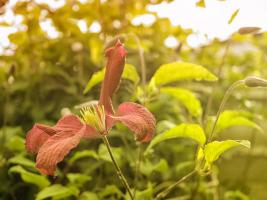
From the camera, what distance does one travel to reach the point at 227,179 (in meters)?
0.97

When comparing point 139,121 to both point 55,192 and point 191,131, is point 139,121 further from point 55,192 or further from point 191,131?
point 55,192

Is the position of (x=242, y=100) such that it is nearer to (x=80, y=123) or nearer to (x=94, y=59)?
(x=94, y=59)

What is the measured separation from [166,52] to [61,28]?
28 centimetres

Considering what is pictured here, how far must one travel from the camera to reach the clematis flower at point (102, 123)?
0.40 metres

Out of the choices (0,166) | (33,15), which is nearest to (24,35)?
(33,15)

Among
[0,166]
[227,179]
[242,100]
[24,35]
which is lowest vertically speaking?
[227,179]

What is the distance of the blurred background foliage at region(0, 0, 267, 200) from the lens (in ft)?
2.61

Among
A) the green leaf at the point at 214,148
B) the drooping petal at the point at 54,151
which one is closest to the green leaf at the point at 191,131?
the green leaf at the point at 214,148

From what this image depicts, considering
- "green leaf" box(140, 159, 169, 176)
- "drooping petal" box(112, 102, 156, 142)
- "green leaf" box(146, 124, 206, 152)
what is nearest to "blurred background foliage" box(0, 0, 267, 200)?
"green leaf" box(140, 159, 169, 176)

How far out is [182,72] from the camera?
1.97 ft

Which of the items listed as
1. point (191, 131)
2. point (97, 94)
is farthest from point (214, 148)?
point (97, 94)

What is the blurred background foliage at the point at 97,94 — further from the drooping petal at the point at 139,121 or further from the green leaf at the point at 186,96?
the drooping petal at the point at 139,121

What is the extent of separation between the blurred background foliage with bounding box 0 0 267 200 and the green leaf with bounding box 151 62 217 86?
0.49ft

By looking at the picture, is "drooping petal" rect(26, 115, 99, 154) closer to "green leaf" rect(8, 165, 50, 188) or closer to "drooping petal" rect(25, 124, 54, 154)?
"drooping petal" rect(25, 124, 54, 154)
